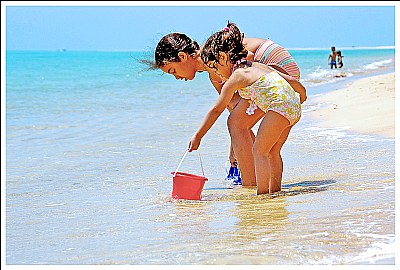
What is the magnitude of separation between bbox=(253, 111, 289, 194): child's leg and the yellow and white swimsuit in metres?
0.05

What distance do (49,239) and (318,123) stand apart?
5.35 meters

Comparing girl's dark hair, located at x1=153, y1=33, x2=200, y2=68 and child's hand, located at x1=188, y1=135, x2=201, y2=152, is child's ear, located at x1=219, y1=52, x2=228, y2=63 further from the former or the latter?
child's hand, located at x1=188, y1=135, x2=201, y2=152

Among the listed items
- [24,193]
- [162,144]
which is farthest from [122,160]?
[24,193]

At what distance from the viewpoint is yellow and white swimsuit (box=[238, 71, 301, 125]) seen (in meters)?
4.02

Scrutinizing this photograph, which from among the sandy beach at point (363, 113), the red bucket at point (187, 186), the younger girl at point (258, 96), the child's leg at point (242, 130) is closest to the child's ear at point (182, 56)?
the younger girl at point (258, 96)

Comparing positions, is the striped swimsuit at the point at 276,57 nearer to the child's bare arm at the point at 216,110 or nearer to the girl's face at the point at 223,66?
the girl's face at the point at 223,66

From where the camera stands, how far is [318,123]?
8.12 meters

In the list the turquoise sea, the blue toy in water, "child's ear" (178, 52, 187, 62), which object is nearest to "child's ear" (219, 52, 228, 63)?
"child's ear" (178, 52, 187, 62)

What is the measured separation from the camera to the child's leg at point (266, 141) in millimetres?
4027

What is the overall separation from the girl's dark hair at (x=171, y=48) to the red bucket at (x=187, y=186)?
0.83 m

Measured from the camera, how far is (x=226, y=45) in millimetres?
4082

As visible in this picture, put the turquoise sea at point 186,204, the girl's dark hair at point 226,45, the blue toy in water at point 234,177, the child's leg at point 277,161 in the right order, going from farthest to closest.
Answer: the blue toy in water at point 234,177 → the child's leg at point 277,161 → the girl's dark hair at point 226,45 → the turquoise sea at point 186,204

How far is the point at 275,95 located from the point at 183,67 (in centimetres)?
79

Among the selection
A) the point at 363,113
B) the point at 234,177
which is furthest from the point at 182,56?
the point at 363,113
